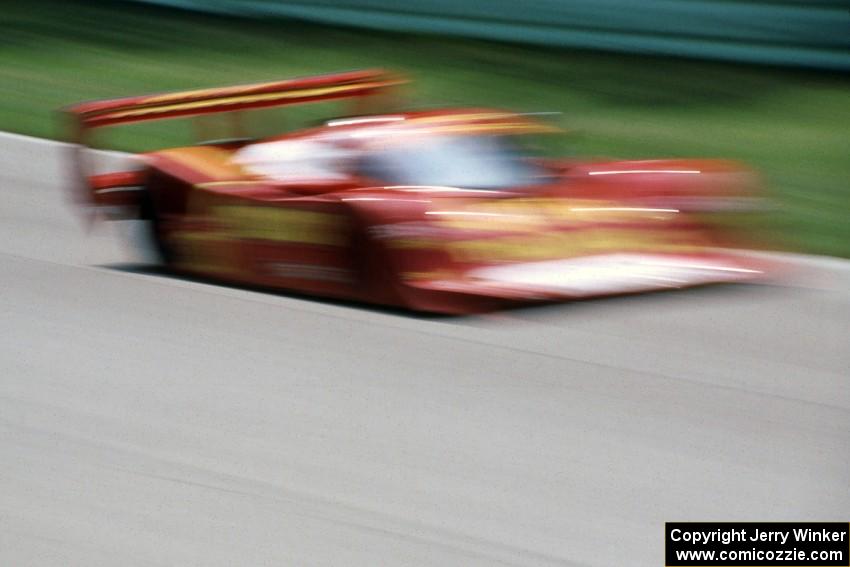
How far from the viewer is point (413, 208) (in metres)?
5.29

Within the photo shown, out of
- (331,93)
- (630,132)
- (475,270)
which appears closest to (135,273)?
(331,93)

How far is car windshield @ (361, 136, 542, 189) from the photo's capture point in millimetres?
5723

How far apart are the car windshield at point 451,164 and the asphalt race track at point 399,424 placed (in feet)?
1.93

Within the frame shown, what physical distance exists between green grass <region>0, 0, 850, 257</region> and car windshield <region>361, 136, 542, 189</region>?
1.90 m

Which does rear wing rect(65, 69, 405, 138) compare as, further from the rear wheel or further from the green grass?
the green grass

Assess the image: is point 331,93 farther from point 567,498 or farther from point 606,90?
point 606,90

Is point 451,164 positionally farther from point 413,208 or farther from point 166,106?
point 166,106

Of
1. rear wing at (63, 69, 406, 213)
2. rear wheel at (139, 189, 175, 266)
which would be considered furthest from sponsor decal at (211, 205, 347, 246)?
rear wing at (63, 69, 406, 213)

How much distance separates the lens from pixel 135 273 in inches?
251

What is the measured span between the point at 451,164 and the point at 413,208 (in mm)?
595

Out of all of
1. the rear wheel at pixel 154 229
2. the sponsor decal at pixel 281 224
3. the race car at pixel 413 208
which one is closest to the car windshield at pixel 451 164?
the race car at pixel 413 208

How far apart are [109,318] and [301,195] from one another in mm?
908

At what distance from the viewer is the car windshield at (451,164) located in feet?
18.8

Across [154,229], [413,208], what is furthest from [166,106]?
[413,208]
